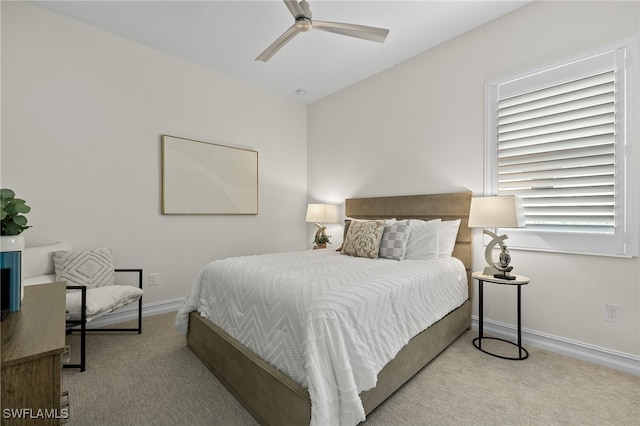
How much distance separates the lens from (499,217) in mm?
2287

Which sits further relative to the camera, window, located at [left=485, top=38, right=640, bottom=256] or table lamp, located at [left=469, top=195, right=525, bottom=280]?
table lamp, located at [left=469, top=195, right=525, bottom=280]

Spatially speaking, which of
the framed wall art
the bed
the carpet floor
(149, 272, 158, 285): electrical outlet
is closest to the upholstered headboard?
the bed

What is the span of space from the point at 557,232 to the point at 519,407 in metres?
1.41

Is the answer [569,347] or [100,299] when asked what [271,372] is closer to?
[100,299]

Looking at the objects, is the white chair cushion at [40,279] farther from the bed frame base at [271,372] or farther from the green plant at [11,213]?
the green plant at [11,213]

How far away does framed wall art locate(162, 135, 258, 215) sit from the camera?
3316 mm

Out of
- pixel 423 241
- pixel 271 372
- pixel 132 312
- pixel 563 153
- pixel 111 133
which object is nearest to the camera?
pixel 271 372

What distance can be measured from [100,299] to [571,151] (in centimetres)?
387

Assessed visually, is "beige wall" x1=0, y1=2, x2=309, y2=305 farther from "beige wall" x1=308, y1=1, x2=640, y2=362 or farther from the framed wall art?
"beige wall" x1=308, y1=1, x2=640, y2=362

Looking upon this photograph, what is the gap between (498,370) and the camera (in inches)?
81.3

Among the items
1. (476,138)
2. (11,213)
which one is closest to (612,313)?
(476,138)

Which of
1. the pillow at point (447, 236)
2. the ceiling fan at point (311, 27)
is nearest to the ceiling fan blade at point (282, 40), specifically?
the ceiling fan at point (311, 27)

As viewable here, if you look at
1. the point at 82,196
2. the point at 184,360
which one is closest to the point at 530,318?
the point at 184,360

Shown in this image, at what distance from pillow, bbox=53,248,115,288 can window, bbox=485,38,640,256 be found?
360 centimetres
